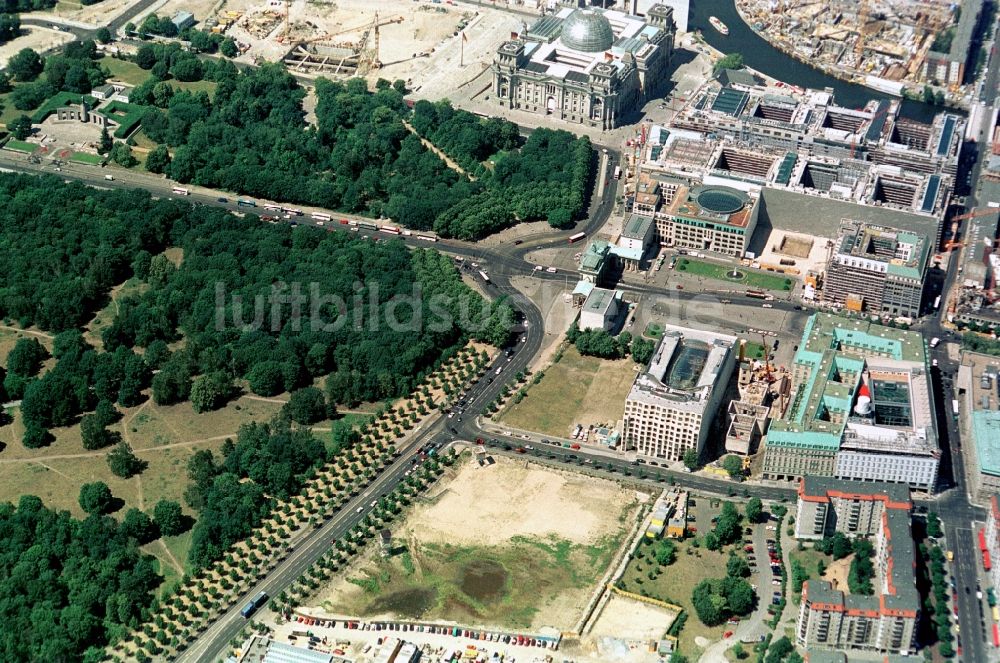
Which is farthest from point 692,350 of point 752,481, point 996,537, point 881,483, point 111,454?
point 111,454

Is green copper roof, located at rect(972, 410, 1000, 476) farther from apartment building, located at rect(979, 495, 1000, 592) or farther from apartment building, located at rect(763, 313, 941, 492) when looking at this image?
apartment building, located at rect(763, 313, 941, 492)

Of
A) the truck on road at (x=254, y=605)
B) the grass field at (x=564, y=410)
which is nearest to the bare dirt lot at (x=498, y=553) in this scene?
the truck on road at (x=254, y=605)

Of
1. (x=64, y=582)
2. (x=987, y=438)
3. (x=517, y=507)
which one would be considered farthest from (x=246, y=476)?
(x=987, y=438)

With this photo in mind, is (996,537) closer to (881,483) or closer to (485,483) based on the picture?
(881,483)

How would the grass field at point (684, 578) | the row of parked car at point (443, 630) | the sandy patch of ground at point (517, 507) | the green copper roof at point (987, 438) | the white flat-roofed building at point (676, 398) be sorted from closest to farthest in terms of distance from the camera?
1. the row of parked car at point (443, 630)
2. the grass field at point (684, 578)
3. the sandy patch of ground at point (517, 507)
4. the green copper roof at point (987, 438)
5. the white flat-roofed building at point (676, 398)

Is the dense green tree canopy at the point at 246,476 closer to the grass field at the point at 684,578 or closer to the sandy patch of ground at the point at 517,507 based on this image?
the sandy patch of ground at the point at 517,507

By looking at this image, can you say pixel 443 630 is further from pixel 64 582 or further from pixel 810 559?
pixel 64 582
